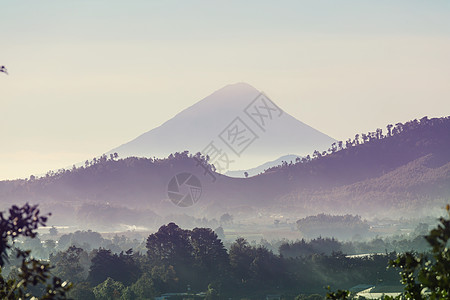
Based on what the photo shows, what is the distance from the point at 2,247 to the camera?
854 inches

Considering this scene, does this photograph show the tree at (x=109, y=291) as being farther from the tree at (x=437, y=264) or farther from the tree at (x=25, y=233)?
the tree at (x=25, y=233)

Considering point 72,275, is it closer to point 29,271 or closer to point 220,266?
point 220,266

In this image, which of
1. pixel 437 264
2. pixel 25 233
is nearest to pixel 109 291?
pixel 437 264

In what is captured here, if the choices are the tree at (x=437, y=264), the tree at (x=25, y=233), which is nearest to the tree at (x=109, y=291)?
the tree at (x=437, y=264)

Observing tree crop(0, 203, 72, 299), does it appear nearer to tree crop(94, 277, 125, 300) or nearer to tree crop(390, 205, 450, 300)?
tree crop(390, 205, 450, 300)

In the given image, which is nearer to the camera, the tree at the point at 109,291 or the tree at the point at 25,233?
the tree at the point at 25,233

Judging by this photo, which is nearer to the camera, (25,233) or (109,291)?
(25,233)

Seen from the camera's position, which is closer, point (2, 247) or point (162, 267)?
point (2, 247)

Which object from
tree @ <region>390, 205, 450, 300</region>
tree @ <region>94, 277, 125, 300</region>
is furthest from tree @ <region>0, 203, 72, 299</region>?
tree @ <region>94, 277, 125, 300</region>

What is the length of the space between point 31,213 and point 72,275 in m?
175

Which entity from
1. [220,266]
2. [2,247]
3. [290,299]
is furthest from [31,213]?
[220,266]

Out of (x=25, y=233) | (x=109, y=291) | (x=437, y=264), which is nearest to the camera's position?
(x=25, y=233)

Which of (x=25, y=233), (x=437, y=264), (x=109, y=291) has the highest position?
(x=25, y=233)

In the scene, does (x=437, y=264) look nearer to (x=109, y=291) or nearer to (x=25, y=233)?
(x=25, y=233)
